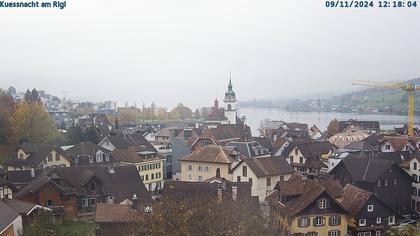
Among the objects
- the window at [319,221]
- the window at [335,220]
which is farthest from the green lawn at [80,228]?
the window at [335,220]

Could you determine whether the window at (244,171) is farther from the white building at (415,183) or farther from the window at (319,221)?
the white building at (415,183)

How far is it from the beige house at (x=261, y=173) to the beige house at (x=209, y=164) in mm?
2543

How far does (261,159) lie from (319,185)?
40.8 feet

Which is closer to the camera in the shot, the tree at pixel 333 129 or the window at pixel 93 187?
the window at pixel 93 187

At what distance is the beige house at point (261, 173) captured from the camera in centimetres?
3953

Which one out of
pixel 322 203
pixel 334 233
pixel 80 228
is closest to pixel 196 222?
pixel 322 203

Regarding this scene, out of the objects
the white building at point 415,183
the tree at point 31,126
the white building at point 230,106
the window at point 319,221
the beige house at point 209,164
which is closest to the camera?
the window at point 319,221

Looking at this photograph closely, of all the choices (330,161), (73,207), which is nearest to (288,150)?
(330,161)

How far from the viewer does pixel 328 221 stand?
29.3m

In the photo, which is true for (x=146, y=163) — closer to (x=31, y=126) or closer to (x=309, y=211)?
(x=31, y=126)

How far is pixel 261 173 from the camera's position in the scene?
39.7 m

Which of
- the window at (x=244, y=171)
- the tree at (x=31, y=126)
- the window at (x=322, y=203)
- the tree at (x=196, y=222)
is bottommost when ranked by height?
the window at (x=322, y=203)

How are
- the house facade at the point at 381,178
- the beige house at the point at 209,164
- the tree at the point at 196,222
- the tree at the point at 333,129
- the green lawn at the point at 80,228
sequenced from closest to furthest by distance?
1. the tree at the point at 196,222
2. the green lawn at the point at 80,228
3. the house facade at the point at 381,178
4. the beige house at the point at 209,164
5. the tree at the point at 333,129

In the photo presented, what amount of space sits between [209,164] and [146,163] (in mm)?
6698
